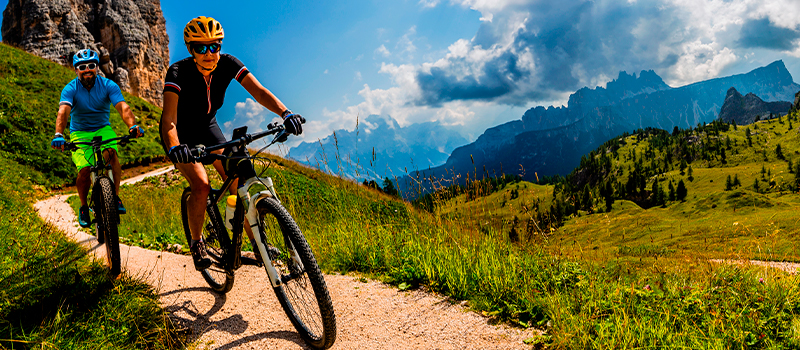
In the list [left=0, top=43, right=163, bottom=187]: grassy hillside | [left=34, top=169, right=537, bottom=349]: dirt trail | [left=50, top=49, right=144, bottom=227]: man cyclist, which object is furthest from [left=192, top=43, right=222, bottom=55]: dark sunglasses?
[left=0, top=43, right=163, bottom=187]: grassy hillside

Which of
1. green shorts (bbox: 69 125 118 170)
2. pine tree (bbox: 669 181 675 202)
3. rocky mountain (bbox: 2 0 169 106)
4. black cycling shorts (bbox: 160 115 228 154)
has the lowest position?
pine tree (bbox: 669 181 675 202)

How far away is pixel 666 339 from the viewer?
299cm

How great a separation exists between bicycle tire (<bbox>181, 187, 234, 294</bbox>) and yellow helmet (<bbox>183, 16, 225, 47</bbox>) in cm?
184

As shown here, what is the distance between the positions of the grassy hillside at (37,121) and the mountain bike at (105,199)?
16.0 metres

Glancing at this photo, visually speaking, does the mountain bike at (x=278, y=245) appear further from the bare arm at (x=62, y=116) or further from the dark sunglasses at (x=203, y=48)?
the bare arm at (x=62, y=116)

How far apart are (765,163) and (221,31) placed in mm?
260814

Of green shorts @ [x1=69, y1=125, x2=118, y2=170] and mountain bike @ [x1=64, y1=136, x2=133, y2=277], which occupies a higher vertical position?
green shorts @ [x1=69, y1=125, x2=118, y2=170]

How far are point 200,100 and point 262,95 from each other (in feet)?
2.44

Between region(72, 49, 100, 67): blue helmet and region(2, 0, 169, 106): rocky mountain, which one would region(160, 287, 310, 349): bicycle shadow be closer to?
region(72, 49, 100, 67): blue helmet

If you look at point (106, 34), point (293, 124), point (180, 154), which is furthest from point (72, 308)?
point (106, 34)

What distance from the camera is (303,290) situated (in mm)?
3484

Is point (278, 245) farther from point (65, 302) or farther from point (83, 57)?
point (83, 57)

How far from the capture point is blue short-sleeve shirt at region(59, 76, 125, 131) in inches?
237

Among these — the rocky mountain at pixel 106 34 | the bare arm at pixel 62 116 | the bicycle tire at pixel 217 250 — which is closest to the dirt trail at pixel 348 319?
the bicycle tire at pixel 217 250
